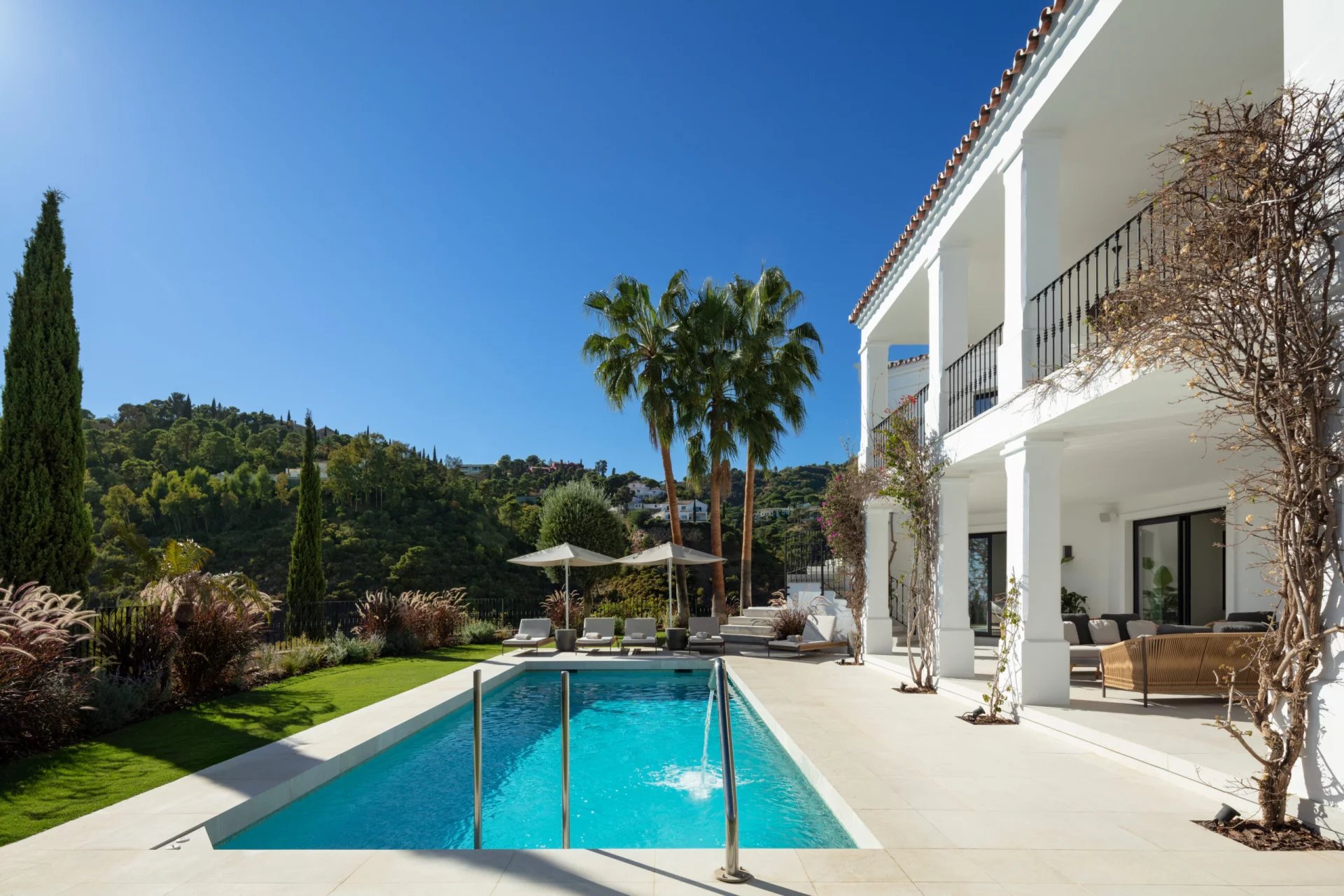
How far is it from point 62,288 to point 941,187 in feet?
40.1

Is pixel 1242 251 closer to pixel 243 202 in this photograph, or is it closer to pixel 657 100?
pixel 657 100

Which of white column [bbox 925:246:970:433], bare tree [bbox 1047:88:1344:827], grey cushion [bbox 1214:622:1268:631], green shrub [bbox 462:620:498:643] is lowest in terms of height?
green shrub [bbox 462:620:498:643]

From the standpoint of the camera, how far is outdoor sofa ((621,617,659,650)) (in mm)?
16484

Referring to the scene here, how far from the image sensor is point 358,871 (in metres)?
4.06

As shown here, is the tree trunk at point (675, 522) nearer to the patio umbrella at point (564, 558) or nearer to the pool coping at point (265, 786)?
the patio umbrella at point (564, 558)

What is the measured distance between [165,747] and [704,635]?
10.6m

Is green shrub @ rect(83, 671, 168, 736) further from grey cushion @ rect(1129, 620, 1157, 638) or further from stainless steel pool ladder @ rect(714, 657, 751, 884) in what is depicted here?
grey cushion @ rect(1129, 620, 1157, 638)

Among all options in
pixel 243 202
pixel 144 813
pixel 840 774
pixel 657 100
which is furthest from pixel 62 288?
pixel 840 774

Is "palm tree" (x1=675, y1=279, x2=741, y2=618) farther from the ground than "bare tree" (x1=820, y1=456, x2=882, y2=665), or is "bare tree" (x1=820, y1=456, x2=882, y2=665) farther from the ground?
"palm tree" (x1=675, y1=279, x2=741, y2=618)

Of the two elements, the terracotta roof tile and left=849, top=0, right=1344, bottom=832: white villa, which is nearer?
left=849, top=0, right=1344, bottom=832: white villa

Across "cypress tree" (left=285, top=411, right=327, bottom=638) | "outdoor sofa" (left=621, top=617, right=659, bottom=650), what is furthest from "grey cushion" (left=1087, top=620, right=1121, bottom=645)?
"cypress tree" (left=285, top=411, right=327, bottom=638)

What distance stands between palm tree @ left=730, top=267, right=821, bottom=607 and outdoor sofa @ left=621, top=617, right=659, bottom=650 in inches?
173

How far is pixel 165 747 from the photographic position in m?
7.39

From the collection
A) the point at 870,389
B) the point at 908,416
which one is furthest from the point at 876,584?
the point at 870,389
